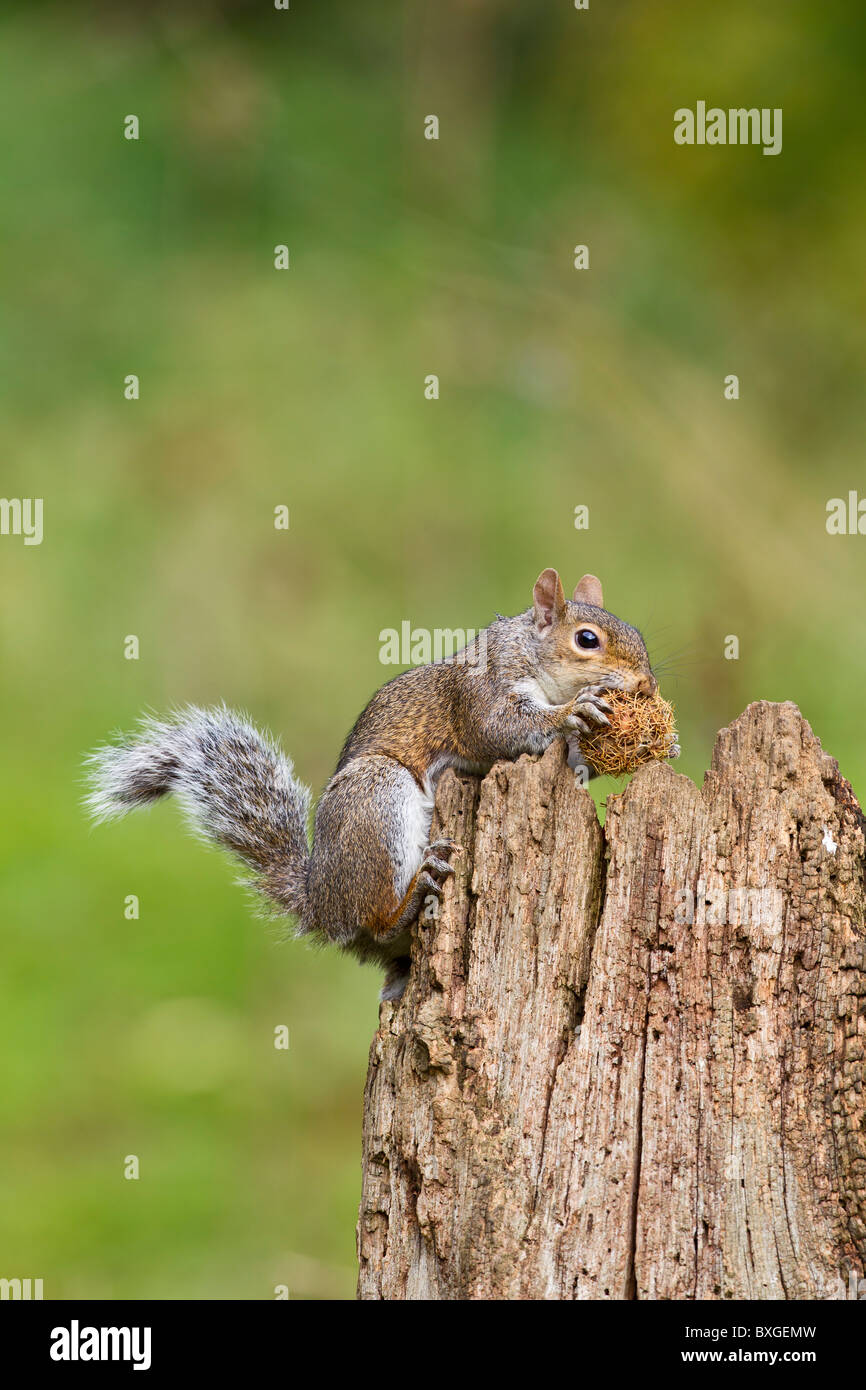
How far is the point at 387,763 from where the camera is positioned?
9.37ft

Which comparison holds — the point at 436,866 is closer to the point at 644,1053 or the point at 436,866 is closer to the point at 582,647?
the point at 644,1053

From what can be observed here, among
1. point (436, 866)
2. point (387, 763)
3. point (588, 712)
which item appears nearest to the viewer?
point (436, 866)

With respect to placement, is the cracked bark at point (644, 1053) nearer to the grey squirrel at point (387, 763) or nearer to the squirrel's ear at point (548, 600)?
the grey squirrel at point (387, 763)

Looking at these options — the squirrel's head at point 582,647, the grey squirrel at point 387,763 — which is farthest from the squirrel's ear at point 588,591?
the squirrel's head at point 582,647

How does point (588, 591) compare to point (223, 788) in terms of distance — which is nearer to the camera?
point (223, 788)

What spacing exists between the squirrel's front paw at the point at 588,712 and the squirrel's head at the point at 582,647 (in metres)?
0.11

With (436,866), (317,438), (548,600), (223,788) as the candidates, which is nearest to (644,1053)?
(436,866)

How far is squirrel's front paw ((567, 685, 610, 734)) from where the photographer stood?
8.66 ft

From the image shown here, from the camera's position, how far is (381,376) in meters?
7.96

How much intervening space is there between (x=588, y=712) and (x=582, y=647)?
0.84 ft

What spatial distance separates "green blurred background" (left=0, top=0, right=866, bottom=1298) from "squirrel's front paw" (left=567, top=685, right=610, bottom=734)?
2.92 meters

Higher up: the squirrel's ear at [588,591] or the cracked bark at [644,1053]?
the squirrel's ear at [588,591]

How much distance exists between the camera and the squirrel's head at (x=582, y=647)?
9.20ft

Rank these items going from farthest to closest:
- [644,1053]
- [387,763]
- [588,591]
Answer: [588,591] → [387,763] → [644,1053]
